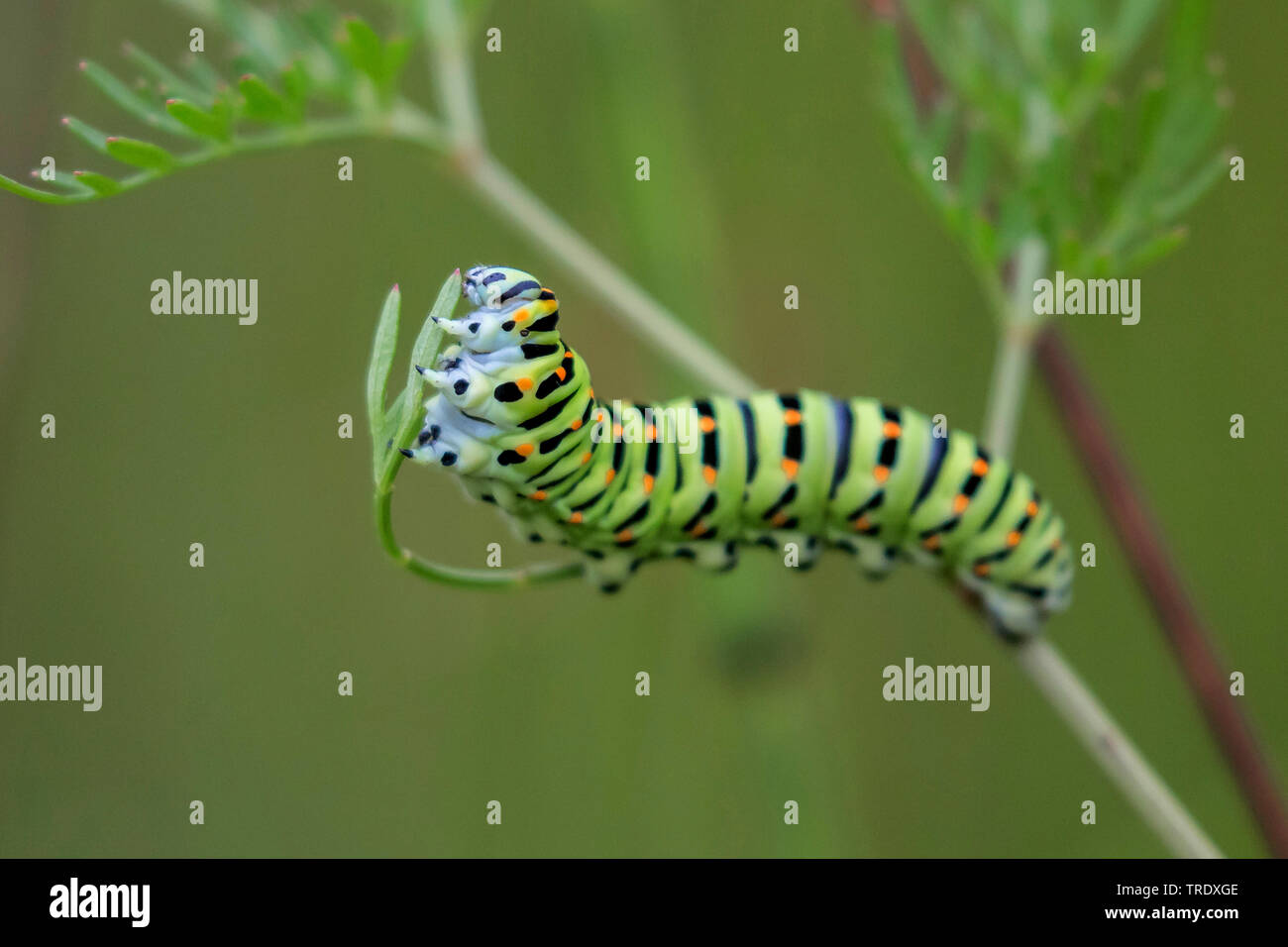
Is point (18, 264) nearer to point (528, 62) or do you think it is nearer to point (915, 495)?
point (915, 495)

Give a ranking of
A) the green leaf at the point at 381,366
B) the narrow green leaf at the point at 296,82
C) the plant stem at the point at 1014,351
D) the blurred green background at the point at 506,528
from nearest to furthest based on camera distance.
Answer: the green leaf at the point at 381,366
the narrow green leaf at the point at 296,82
the plant stem at the point at 1014,351
the blurred green background at the point at 506,528

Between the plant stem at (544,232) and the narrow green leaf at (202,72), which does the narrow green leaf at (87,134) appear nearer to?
the narrow green leaf at (202,72)

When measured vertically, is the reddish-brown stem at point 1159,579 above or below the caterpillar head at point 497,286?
below

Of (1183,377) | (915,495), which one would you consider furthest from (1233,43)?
(915,495)

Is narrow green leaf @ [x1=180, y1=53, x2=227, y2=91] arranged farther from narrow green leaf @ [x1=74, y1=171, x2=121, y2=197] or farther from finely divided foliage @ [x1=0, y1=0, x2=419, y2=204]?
narrow green leaf @ [x1=74, y1=171, x2=121, y2=197]

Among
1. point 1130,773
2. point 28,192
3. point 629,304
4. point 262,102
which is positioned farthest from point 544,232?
point 1130,773

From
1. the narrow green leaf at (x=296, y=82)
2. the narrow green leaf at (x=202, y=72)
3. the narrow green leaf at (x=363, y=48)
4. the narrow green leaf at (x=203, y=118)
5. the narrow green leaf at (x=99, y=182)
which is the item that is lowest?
the narrow green leaf at (x=99, y=182)

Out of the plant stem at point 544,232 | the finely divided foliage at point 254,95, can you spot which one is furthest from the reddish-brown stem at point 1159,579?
the finely divided foliage at point 254,95
